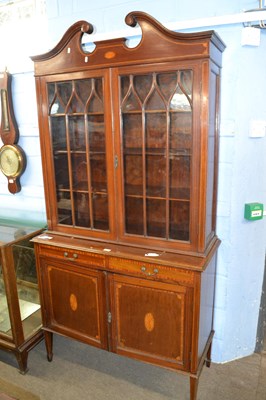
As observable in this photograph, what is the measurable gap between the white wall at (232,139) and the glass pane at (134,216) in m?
0.50

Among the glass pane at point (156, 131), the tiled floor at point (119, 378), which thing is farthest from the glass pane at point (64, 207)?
the tiled floor at point (119, 378)

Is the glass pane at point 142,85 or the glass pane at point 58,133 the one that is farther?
the glass pane at point 58,133

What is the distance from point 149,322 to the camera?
1.82 meters

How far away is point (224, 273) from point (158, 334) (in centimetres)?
58

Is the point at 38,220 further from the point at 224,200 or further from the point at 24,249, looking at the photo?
the point at 224,200

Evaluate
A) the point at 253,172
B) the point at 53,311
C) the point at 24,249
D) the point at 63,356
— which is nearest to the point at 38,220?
the point at 24,249

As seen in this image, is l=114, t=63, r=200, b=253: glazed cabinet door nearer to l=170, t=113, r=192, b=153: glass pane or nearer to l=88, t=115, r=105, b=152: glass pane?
l=170, t=113, r=192, b=153: glass pane

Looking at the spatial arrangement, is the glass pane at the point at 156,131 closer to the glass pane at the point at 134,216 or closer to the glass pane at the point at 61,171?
the glass pane at the point at 134,216

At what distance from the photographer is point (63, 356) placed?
2.26 meters

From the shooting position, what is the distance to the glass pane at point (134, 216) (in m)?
1.83

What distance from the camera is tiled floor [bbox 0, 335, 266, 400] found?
6.34 ft

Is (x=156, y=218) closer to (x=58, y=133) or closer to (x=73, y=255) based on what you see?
(x=73, y=255)

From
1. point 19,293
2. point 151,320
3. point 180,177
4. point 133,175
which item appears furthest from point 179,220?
point 19,293

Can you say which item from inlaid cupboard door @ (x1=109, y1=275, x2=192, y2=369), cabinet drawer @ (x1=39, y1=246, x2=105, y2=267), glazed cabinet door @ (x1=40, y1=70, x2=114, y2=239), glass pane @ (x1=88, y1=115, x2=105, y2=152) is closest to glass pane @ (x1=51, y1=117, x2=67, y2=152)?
glazed cabinet door @ (x1=40, y1=70, x2=114, y2=239)
